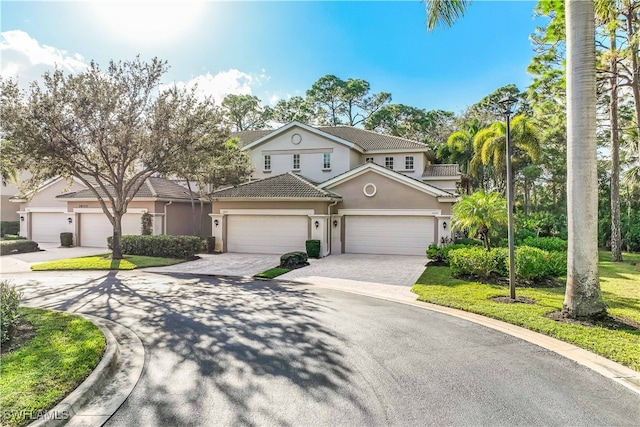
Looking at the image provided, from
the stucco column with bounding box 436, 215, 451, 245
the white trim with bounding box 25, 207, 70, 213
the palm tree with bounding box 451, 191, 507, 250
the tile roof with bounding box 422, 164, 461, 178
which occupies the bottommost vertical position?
the stucco column with bounding box 436, 215, 451, 245

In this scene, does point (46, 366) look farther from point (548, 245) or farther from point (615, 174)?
point (615, 174)

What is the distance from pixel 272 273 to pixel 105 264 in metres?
7.78

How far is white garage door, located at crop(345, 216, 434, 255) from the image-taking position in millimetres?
19156

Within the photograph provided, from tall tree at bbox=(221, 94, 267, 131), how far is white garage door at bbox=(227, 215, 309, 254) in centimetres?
2776

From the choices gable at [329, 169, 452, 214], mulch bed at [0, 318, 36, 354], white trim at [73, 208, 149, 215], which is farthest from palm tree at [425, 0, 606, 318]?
white trim at [73, 208, 149, 215]

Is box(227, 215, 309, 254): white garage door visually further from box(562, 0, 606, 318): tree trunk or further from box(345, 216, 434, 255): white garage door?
box(562, 0, 606, 318): tree trunk

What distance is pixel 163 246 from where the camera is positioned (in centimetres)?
1819

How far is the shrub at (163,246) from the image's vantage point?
708 inches

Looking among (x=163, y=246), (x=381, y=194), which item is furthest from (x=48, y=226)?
(x=381, y=194)

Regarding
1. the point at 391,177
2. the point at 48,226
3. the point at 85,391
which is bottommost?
the point at 85,391

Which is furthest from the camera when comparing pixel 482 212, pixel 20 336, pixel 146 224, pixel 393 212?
pixel 146 224

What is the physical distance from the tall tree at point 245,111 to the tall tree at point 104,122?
29528 mm

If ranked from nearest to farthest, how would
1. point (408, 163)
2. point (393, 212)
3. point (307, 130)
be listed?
point (393, 212), point (307, 130), point (408, 163)

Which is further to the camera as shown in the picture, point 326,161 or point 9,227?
point 9,227
